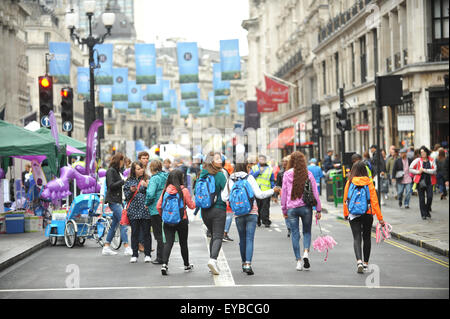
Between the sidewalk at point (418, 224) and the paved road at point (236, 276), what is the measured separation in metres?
0.25

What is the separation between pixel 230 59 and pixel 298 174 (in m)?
31.6

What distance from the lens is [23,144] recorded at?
61.1 feet

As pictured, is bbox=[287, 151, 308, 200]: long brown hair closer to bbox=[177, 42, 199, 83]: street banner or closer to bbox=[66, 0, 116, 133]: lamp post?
bbox=[66, 0, 116, 133]: lamp post

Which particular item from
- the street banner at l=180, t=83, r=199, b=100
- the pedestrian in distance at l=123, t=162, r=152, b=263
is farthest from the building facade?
the pedestrian in distance at l=123, t=162, r=152, b=263

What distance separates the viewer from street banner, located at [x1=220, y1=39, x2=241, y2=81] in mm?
42969

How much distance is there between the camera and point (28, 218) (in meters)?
19.7

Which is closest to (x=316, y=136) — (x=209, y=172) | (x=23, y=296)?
(x=209, y=172)

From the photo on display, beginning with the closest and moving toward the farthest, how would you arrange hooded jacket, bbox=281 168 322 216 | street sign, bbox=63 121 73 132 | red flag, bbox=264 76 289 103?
hooded jacket, bbox=281 168 322 216
street sign, bbox=63 121 73 132
red flag, bbox=264 76 289 103

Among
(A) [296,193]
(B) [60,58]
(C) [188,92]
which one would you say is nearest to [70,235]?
(A) [296,193]

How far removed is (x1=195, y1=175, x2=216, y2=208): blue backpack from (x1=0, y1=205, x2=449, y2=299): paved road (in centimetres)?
100

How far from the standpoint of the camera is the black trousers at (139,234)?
13.7 meters

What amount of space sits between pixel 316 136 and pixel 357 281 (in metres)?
27.2

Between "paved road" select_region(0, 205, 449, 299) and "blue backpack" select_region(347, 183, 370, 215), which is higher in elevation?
"blue backpack" select_region(347, 183, 370, 215)
